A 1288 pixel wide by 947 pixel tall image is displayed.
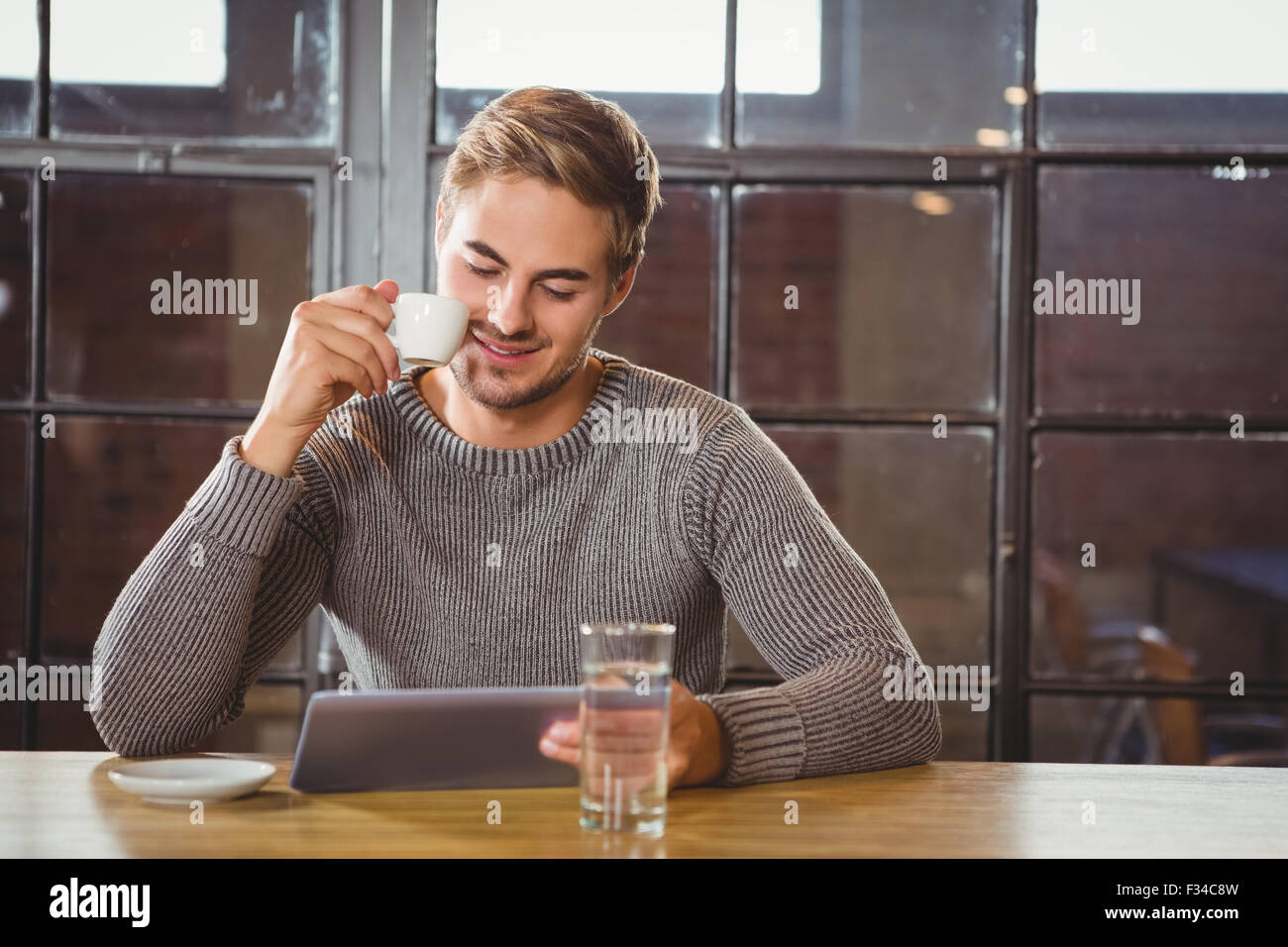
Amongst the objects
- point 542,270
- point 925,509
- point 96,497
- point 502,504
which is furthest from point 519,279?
point 96,497

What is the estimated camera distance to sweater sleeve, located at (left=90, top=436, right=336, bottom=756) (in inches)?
46.9

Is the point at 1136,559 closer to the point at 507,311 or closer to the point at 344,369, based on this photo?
the point at 507,311

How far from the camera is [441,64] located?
2191 millimetres

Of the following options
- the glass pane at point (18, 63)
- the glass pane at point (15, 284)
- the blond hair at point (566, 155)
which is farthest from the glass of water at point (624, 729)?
the glass pane at point (18, 63)

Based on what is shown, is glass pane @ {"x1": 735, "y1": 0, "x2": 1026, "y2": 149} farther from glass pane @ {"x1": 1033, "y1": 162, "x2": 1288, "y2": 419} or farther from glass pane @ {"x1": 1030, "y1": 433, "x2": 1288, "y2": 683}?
glass pane @ {"x1": 1030, "y1": 433, "x2": 1288, "y2": 683}

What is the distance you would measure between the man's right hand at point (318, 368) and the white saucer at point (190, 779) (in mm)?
349

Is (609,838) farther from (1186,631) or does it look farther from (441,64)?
(1186,631)

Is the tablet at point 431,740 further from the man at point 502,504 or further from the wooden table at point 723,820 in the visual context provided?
the man at point 502,504

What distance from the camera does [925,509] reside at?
87.0 inches

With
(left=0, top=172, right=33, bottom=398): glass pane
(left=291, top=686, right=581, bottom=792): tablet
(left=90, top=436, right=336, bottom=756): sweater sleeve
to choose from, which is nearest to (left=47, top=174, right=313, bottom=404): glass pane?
(left=0, top=172, right=33, bottom=398): glass pane

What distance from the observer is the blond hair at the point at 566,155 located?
1.40 meters

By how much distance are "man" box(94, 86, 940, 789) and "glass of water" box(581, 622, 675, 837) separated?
340mm

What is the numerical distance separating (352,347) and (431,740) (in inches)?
19.4
